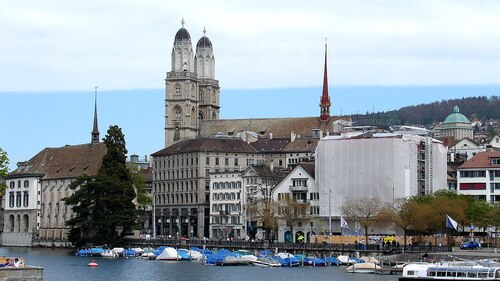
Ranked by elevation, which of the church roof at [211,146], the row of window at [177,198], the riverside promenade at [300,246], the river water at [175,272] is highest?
the church roof at [211,146]

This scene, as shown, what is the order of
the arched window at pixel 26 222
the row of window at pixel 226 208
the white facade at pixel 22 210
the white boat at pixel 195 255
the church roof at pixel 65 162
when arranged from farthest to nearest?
the arched window at pixel 26 222
the white facade at pixel 22 210
the church roof at pixel 65 162
the row of window at pixel 226 208
the white boat at pixel 195 255

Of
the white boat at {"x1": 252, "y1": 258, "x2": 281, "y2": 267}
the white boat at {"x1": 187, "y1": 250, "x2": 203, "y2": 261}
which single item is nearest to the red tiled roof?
the white boat at {"x1": 187, "y1": 250, "x2": 203, "y2": 261}

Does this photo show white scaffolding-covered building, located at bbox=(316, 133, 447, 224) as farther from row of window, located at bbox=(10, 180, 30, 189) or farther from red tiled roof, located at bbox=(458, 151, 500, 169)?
row of window, located at bbox=(10, 180, 30, 189)

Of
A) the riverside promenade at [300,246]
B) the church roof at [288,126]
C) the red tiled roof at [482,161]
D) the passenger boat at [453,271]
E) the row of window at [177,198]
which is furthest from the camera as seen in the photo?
the church roof at [288,126]

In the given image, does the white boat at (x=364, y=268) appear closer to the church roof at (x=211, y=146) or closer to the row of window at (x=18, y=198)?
the church roof at (x=211, y=146)

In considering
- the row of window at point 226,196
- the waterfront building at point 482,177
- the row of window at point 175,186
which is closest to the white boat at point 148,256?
the row of window at point 226,196

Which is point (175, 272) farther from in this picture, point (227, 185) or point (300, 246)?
point (227, 185)

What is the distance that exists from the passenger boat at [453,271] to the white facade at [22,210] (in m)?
103

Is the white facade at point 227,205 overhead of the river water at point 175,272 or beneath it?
overhead

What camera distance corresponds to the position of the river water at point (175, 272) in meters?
93.9

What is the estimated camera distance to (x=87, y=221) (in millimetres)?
139500

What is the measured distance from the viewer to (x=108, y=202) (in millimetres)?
138375

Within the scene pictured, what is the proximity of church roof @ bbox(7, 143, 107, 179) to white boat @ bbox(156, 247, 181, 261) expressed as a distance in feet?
165

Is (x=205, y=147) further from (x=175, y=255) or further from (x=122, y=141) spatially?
(x=175, y=255)
